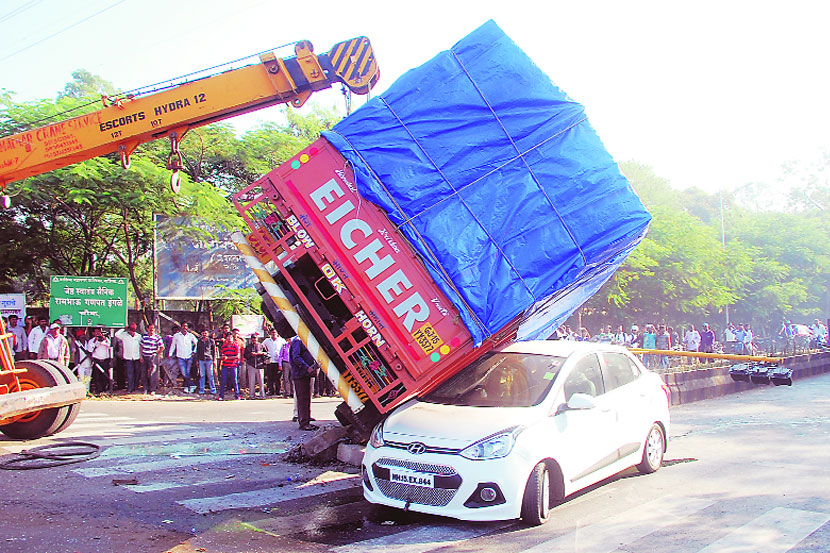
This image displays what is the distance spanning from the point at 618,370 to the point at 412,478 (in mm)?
3177

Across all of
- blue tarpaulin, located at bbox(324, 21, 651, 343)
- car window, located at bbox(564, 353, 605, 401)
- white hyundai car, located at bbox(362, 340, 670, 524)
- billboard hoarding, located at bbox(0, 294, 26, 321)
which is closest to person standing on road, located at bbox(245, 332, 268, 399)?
billboard hoarding, located at bbox(0, 294, 26, 321)

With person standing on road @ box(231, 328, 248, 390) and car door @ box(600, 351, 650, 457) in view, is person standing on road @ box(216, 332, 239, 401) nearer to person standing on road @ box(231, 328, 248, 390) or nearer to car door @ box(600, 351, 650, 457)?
person standing on road @ box(231, 328, 248, 390)

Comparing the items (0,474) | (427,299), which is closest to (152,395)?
(0,474)

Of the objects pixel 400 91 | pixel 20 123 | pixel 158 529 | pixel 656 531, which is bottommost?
pixel 656 531

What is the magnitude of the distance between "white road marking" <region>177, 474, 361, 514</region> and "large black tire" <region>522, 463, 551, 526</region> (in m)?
2.45

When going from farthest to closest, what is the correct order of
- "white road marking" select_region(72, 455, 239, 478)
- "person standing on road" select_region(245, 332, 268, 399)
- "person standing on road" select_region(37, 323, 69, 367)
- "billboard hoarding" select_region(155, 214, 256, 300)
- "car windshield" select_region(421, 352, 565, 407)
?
"billboard hoarding" select_region(155, 214, 256, 300) < "person standing on road" select_region(245, 332, 268, 399) < "person standing on road" select_region(37, 323, 69, 367) < "white road marking" select_region(72, 455, 239, 478) < "car windshield" select_region(421, 352, 565, 407)

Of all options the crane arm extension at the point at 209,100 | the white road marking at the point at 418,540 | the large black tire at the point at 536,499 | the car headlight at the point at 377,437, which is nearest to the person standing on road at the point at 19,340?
the crane arm extension at the point at 209,100

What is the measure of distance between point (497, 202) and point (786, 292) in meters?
44.3

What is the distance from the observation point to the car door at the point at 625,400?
25.4 feet

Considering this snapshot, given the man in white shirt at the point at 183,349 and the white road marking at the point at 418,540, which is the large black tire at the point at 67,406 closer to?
the white road marking at the point at 418,540

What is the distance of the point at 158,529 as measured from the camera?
605cm

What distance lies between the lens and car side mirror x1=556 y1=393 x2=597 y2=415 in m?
6.78

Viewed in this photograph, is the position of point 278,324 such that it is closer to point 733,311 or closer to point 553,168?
point 553,168

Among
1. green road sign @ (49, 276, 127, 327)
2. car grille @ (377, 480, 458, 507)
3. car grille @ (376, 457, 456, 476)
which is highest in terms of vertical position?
green road sign @ (49, 276, 127, 327)
